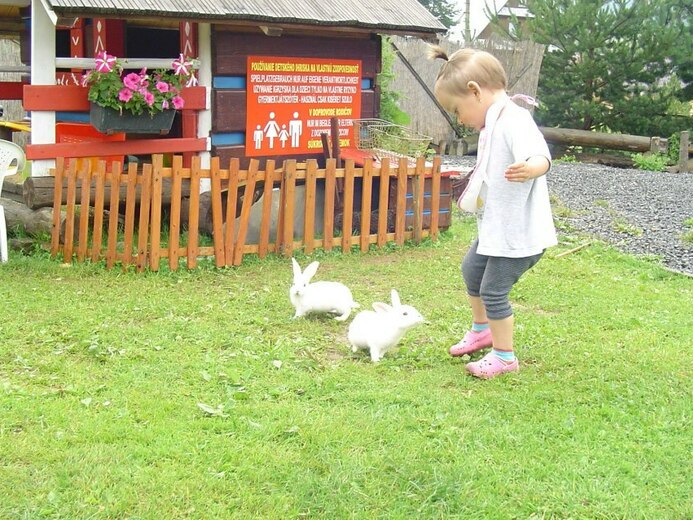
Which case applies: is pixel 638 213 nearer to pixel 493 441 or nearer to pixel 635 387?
pixel 635 387

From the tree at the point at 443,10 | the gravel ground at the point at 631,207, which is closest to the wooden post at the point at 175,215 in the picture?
the gravel ground at the point at 631,207

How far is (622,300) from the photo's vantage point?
7.01 meters

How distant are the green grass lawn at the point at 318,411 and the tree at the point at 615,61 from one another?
14413 mm

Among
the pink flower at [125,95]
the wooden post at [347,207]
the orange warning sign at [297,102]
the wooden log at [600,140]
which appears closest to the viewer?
the pink flower at [125,95]

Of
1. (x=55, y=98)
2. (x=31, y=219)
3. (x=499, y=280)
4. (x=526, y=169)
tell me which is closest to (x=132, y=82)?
(x=55, y=98)

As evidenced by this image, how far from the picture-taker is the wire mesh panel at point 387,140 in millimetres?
9945

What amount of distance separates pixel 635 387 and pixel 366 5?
637cm

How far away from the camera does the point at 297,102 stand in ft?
31.6

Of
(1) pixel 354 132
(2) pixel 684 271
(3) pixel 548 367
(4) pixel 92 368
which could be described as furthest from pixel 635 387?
(1) pixel 354 132

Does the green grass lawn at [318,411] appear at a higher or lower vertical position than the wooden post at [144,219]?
lower

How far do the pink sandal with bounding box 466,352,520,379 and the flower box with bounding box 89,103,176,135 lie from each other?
14.5ft

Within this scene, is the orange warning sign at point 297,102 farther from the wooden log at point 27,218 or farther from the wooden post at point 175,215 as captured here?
the wooden log at point 27,218

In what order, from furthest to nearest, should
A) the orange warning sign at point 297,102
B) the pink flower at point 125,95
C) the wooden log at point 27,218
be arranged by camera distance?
the orange warning sign at point 297,102 < the wooden log at point 27,218 < the pink flower at point 125,95

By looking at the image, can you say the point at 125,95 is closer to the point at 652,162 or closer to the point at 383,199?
the point at 383,199
